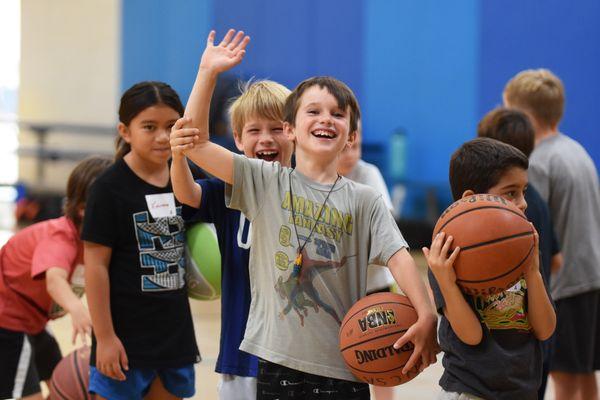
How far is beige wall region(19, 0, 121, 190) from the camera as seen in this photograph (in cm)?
1727

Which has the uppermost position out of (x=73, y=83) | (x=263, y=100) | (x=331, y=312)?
(x=263, y=100)

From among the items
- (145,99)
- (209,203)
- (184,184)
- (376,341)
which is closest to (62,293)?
(145,99)

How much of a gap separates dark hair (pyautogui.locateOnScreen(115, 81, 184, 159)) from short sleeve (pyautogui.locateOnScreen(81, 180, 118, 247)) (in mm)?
335

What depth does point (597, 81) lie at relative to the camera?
980 cm

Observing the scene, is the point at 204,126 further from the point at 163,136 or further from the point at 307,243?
the point at 163,136

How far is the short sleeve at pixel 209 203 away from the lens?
10.4 feet

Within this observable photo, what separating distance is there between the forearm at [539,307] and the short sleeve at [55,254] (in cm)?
210

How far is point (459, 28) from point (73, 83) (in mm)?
8970

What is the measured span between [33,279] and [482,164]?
7.48ft

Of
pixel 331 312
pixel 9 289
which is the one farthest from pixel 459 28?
pixel 331 312

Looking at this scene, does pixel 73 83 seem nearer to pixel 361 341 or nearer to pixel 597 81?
pixel 597 81

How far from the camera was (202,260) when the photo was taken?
3727 millimetres

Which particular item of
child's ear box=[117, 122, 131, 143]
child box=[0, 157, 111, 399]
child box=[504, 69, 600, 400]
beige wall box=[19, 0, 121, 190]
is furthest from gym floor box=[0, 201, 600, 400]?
beige wall box=[19, 0, 121, 190]

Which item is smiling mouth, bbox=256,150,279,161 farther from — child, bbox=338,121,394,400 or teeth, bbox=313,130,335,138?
child, bbox=338,121,394,400
